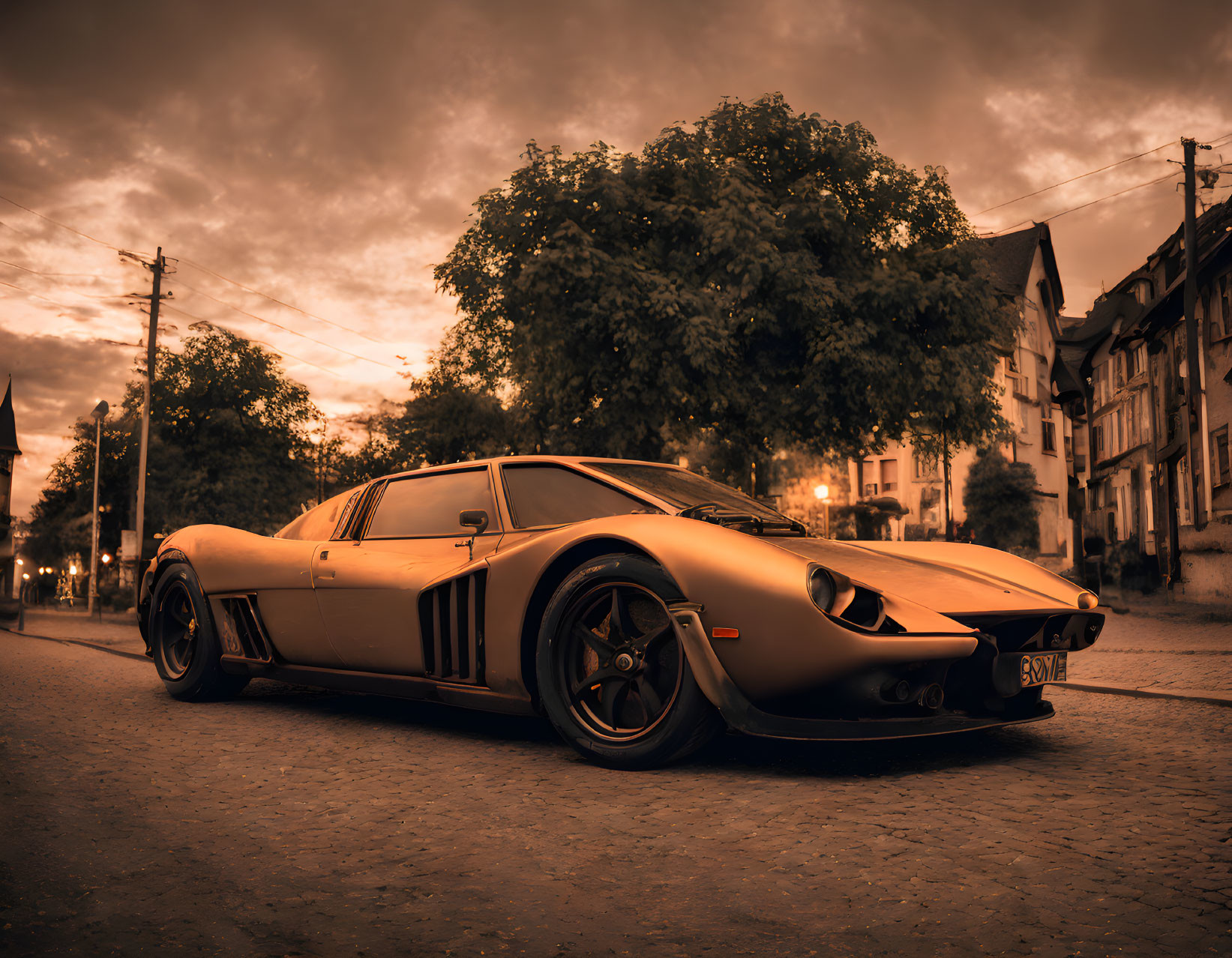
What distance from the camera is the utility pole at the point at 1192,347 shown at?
20.1 metres

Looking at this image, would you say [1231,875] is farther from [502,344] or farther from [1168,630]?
[502,344]

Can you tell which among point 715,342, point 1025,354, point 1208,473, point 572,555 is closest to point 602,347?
point 715,342

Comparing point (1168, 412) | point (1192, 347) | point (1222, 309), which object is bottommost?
point (1168, 412)

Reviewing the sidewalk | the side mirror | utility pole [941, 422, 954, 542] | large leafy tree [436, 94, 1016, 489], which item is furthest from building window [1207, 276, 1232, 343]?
the side mirror

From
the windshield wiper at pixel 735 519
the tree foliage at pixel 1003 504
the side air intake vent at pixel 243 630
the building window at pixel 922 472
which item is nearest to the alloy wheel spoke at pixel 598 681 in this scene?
the windshield wiper at pixel 735 519

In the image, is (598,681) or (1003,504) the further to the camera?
(1003,504)

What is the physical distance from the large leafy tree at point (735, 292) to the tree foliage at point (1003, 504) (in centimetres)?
1799


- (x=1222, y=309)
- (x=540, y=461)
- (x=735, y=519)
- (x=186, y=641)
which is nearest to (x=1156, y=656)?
(x=735, y=519)

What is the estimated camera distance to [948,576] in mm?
4273

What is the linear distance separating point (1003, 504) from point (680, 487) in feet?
115

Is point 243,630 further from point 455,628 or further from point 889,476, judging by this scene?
point 889,476

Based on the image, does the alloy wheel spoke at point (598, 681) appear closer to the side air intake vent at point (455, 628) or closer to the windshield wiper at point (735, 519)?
the side air intake vent at point (455, 628)

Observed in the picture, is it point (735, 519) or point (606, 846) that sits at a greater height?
point (735, 519)

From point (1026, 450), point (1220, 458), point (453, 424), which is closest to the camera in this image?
point (1220, 458)
